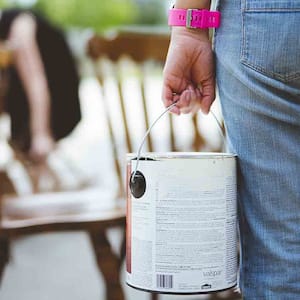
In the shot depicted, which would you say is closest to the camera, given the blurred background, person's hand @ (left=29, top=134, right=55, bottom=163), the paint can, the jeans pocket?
the jeans pocket

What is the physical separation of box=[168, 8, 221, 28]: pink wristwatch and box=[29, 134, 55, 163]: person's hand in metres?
1.94

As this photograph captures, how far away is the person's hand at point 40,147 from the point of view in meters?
3.16

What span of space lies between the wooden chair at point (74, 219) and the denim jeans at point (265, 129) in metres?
0.76

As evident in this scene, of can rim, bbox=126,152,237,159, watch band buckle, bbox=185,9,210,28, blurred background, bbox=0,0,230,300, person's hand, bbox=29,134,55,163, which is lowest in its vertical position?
blurred background, bbox=0,0,230,300

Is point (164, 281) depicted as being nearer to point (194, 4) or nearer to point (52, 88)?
point (194, 4)

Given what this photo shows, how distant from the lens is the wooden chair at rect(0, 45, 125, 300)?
6.26ft

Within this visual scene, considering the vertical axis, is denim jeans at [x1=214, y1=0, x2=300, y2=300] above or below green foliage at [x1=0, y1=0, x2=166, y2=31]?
above

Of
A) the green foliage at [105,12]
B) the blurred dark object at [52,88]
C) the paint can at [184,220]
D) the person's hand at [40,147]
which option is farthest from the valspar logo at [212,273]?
the green foliage at [105,12]

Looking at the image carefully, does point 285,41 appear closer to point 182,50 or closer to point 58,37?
point 182,50

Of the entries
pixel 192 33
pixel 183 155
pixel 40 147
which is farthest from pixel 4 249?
pixel 40 147

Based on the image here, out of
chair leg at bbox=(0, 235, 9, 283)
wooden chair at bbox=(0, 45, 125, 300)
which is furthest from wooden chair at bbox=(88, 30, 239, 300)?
chair leg at bbox=(0, 235, 9, 283)

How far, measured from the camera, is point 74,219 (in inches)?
75.5

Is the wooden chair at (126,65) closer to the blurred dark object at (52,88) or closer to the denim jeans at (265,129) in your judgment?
the blurred dark object at (52,88)

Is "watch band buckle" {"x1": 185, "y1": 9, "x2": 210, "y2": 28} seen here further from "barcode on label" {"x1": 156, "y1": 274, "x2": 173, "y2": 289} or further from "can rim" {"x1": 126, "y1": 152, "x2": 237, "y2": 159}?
"barcode on label" {"x1": 156, "y1": 274, "x2": 173, "y2": 289}
